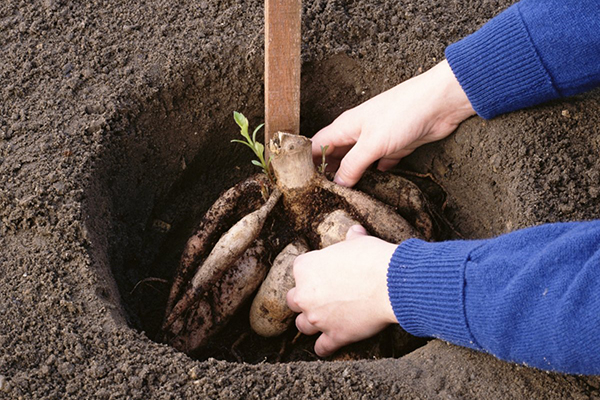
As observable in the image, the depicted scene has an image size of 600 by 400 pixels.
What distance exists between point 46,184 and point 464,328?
3.50ft

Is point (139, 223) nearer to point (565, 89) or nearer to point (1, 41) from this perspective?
point (1, 41)

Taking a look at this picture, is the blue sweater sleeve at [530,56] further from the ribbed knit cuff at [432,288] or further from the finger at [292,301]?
the finger at [292,301]

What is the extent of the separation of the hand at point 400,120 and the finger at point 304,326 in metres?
0.40

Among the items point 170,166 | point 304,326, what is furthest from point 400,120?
point 170,166

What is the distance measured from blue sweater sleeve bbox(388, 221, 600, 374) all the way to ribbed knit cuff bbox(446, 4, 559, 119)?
0.43 meters

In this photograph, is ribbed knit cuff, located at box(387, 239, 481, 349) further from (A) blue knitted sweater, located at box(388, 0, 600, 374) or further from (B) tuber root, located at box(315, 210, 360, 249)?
(B) tuber root, located at box(315, 210, 360, 249)

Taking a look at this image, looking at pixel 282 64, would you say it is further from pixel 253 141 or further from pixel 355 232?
pixel 355 232

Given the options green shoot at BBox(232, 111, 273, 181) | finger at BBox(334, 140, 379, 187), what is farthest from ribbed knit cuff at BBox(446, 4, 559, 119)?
green shoot at BBox(232, 111, 273, 181)

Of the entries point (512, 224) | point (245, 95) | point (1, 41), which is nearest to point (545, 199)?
point (512, 224)

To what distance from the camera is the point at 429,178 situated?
1.83 m

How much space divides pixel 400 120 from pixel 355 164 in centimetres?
17

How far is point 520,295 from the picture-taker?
1.08 meters

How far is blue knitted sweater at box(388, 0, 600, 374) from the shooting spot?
3.44 feet

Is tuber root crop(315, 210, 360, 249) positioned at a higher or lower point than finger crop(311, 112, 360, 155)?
lower
